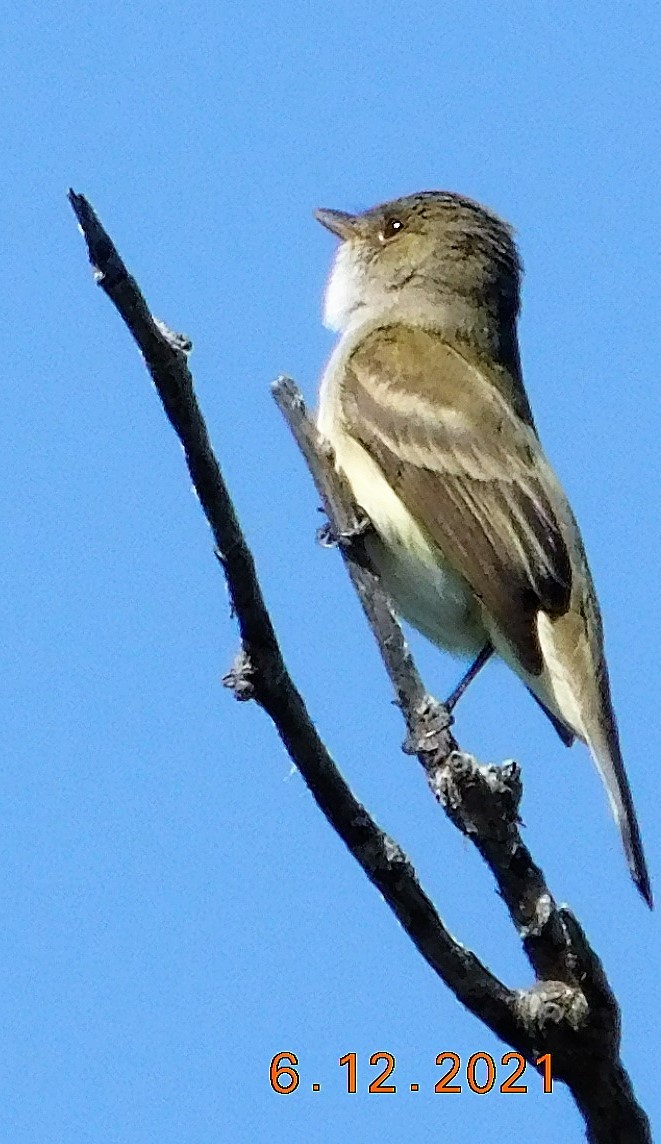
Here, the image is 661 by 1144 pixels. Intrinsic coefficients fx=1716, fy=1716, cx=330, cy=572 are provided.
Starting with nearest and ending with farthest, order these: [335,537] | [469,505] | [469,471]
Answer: [335,537] → [469,505] → [469,471]

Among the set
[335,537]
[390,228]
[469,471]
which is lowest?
[335,537]

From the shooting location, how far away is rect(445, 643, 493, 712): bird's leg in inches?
275

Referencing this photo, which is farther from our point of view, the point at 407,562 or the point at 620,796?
the point at 407,562

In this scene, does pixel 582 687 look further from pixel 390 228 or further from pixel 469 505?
pixel 390 228

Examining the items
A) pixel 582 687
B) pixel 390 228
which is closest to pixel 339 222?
pixel 390 228

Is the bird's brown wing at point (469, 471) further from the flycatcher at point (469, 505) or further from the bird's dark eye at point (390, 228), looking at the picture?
the bird's dark eye at point (390, 228)

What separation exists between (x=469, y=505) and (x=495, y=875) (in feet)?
7.63

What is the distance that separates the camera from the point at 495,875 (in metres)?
5.12

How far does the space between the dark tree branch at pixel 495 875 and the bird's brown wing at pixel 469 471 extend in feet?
5.21

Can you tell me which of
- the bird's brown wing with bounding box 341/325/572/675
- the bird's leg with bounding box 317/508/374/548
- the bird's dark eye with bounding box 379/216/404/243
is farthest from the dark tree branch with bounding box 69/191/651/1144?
the bird's dark eye with bounding box 379/216/404/243

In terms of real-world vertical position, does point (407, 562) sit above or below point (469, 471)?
below

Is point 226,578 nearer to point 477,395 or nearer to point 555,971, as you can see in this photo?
point 555,971

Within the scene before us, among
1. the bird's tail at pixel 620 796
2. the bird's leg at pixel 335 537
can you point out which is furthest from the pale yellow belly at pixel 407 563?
the bird's tail at pixel 620 796

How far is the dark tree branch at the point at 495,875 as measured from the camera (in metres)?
4.71
